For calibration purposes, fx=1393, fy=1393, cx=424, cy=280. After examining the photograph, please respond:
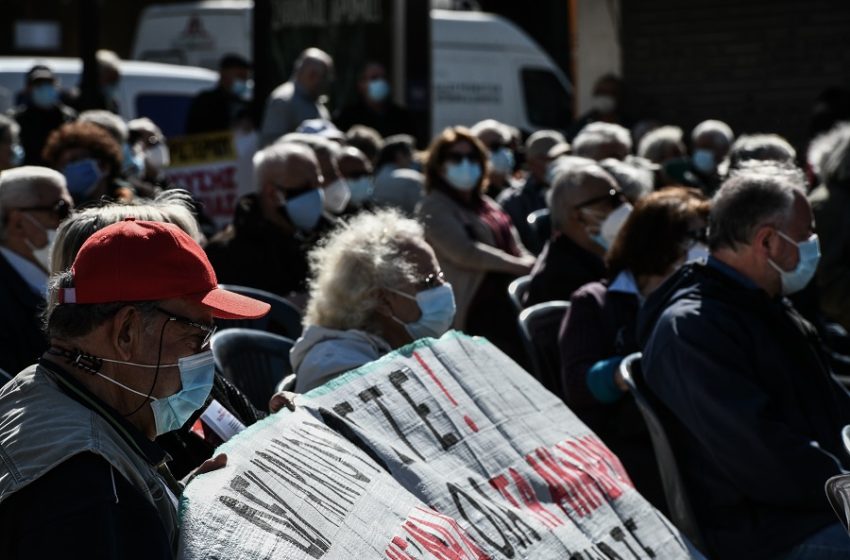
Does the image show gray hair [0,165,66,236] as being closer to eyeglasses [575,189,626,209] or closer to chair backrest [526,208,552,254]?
eyeglasses [575,189,626,209]

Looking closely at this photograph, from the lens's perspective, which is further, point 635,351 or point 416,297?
point 635,351

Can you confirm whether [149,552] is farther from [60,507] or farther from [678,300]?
[678,300]

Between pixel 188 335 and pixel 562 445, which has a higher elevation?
pixel 188 335

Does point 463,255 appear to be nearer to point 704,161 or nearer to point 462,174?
point 462,174

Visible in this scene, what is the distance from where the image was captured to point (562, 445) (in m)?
3.94

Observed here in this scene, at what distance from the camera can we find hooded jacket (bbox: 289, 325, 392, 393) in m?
4.11

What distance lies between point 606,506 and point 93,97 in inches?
308

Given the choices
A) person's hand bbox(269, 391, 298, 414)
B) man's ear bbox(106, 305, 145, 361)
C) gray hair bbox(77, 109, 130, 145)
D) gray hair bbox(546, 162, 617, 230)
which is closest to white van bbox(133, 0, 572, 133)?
gray hair bbox(77, 109, 130, 145)

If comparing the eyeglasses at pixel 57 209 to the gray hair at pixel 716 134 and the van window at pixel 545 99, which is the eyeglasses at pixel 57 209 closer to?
the gray hair at pixel 716 134

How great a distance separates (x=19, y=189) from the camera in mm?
5383

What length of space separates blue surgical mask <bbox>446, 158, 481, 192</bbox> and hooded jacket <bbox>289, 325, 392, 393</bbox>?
12.5ft

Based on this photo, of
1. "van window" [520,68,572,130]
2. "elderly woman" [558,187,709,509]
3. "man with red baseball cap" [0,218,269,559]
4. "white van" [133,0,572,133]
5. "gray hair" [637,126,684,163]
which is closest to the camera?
"man with red baseball cap" [0,218,269,559]

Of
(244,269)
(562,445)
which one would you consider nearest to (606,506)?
(562,445)

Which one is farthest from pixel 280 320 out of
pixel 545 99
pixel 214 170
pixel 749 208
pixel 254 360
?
pixel 545 99
